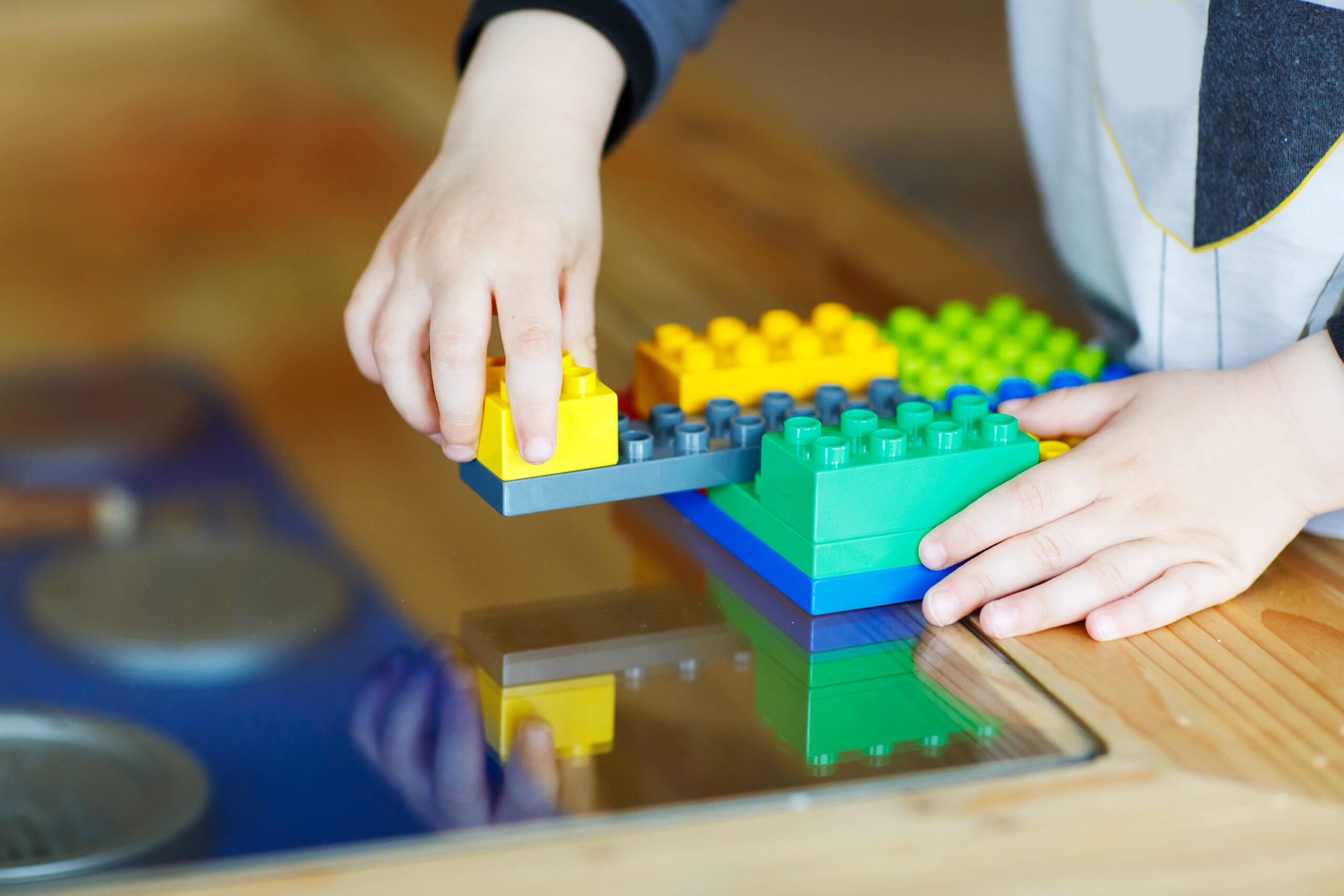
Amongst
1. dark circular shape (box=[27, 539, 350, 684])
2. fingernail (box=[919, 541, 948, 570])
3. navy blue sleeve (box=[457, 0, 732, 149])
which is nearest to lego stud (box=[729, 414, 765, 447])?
fingernail (box=[919, 541, 948, 570])

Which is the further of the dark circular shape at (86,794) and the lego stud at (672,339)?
the lego stud at (672,339)

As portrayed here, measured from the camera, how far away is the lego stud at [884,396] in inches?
29.9

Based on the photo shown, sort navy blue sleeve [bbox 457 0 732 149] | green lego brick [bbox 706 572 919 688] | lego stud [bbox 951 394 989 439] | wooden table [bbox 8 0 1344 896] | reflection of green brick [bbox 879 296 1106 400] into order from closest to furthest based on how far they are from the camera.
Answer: wooden table [bbox 8 0 1344 896], green lego brick [bbox 706 572 919 688], lego stud [bbox 951 394 989 439], reflection of green brick [bbox 879 296 1106 400], navy blue sleeve [bbox 457 0 732 149]

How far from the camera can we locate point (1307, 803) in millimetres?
499

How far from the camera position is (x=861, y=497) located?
2.09 ft

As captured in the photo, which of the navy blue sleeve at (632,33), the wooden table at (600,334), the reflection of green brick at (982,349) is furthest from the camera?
the navy blue sleeve at (632,33)

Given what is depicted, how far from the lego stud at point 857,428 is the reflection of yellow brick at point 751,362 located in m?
0.11

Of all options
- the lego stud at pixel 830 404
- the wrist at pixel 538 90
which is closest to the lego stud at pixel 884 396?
the lego stud at pixel 830 404

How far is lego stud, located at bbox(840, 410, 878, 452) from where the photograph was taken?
67cm

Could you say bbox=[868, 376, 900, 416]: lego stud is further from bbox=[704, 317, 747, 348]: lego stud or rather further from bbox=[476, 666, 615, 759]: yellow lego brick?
A: bbox=[476, 666, 615, 759]: yellow lego brick

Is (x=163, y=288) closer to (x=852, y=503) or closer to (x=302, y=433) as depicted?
(x=302, y=433)

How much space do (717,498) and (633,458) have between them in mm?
55

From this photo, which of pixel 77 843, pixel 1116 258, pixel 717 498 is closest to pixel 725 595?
pixel 717 498

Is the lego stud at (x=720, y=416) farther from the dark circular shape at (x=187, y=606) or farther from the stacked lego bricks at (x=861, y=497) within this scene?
the dark circular shape at (x=187, y=606)
